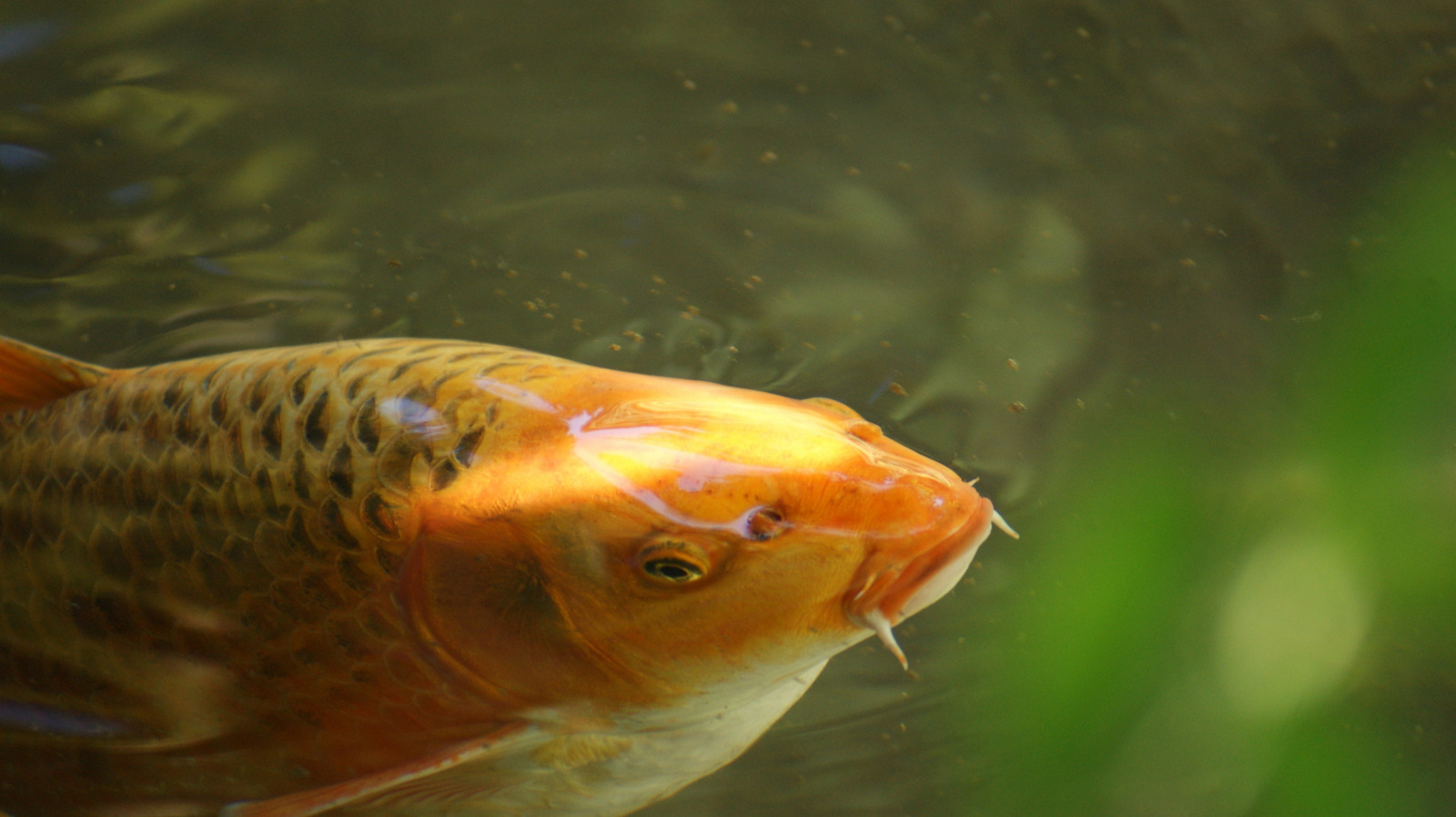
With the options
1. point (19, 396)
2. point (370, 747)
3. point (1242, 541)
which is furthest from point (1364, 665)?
point (19, 396)

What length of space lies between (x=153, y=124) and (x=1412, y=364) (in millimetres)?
2236

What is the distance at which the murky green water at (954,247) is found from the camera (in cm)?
166

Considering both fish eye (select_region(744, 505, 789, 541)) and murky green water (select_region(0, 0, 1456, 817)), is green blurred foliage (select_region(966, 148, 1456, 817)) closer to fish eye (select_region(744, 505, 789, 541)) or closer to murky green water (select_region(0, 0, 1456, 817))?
murky green water (select_region(0, 0, 1456, 817))

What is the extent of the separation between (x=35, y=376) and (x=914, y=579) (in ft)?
3.85

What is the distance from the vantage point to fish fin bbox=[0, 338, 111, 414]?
1125mm

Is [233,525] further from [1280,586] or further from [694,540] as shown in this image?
[1280,586]

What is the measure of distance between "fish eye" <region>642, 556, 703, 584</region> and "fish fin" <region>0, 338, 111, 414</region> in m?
0.83

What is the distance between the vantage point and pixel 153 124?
163 cm

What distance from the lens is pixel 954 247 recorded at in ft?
6.07

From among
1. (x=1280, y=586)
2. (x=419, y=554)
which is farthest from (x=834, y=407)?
(x=1280, y=586)

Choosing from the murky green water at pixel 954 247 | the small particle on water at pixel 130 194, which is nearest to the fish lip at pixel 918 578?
Answer: the murky green water at pixel 954 247

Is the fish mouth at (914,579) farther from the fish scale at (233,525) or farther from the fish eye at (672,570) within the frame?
the fish scale at (233,525)

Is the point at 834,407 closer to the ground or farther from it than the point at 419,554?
farther from it

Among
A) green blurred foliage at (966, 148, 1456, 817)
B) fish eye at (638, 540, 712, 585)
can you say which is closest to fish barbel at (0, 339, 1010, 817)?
fish eye at (638, 540, 712, 585)
